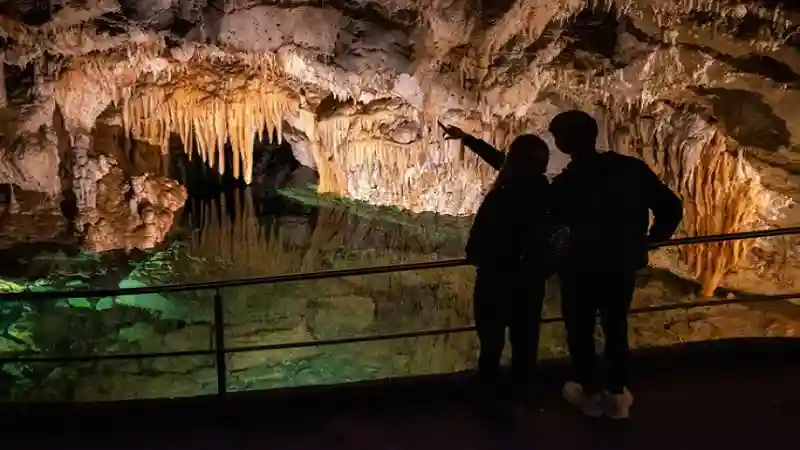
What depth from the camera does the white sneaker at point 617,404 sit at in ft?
10.4

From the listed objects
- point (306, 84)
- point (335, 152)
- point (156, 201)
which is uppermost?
point (306, 84)

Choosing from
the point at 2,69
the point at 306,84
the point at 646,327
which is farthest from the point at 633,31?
the point at 2,69

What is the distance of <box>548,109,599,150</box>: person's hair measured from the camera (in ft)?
9.21

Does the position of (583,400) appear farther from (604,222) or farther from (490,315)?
(604,222)

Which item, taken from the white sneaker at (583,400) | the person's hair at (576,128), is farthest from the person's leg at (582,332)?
the person's hair at (576,128)

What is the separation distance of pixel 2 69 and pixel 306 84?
13.1 ft

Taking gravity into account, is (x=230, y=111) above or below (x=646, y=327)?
above

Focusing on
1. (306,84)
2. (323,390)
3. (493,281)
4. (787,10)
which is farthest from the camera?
(306,84)

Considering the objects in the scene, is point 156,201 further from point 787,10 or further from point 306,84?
point 787,10

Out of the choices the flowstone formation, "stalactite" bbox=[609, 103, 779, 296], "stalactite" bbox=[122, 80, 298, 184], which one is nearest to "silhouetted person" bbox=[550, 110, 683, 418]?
the flowstone formation

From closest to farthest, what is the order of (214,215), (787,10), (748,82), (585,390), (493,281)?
(493,281)
(585,390)
(787,10)
(748,82)
(214,215)

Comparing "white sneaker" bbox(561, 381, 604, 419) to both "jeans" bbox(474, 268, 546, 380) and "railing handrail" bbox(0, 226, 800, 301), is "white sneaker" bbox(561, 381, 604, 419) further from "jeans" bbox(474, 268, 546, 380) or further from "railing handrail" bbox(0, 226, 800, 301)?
"railing handrail" bbox(0, 226, 800, 301)

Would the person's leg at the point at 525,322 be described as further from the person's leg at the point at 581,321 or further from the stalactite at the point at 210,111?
the stalactite at the point at 210,111

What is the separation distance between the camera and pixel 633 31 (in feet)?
28.2
